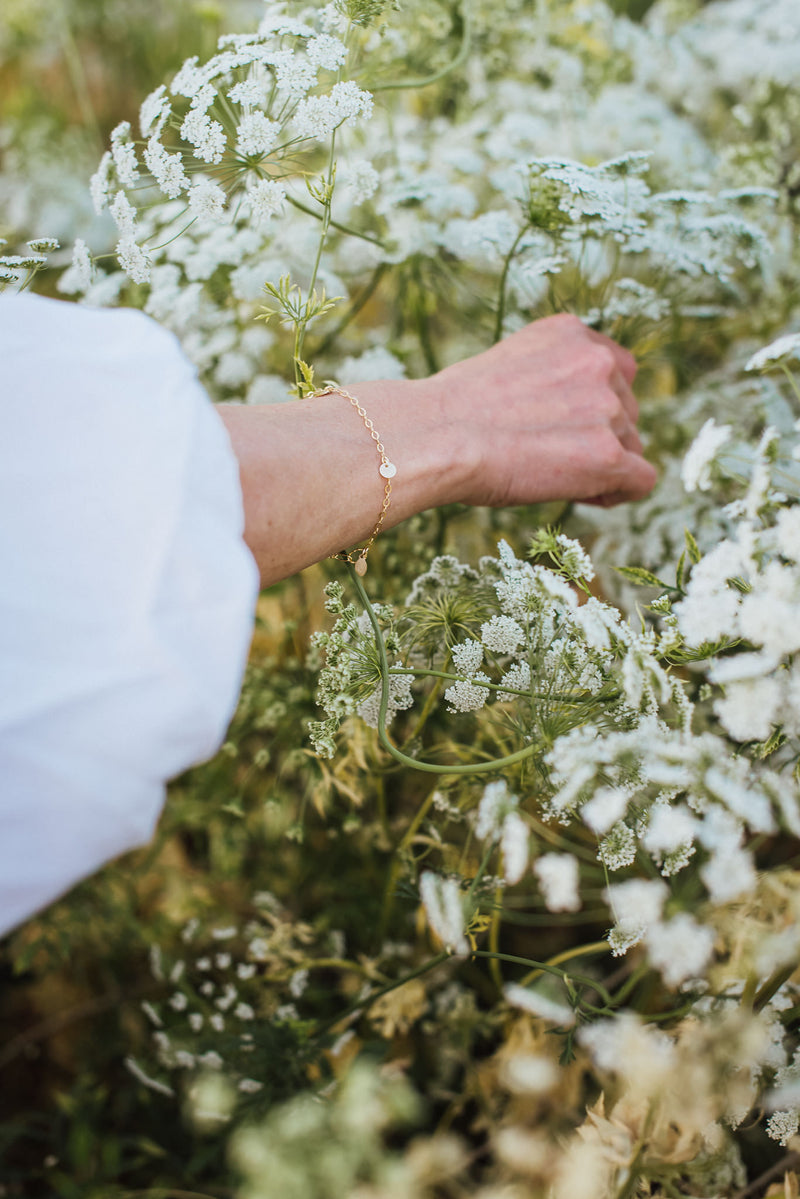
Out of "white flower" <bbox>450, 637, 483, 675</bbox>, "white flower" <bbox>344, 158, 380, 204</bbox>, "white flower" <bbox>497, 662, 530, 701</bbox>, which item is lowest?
"white flower" <bbox>497, 662, 530, 701</bbox>

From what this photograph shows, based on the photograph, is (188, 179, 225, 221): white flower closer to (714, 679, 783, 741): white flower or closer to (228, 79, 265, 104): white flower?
(228, 79, 265, 104): white flower

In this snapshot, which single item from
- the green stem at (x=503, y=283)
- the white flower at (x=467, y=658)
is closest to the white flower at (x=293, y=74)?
the green stem at (x=503, y=283)

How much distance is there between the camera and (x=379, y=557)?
1.12 metres

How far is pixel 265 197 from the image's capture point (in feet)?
2.61

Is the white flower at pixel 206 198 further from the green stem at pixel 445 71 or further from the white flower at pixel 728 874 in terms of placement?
the white flower at pixel 728 874

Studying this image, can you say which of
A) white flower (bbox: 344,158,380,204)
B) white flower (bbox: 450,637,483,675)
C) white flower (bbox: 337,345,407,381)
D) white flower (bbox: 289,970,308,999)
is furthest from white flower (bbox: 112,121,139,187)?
white flower (bbox: 289,970,308,999)

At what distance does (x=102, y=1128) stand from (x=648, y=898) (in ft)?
3.54

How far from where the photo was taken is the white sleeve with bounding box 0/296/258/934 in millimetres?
521

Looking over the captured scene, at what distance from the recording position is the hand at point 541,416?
35.2 inches

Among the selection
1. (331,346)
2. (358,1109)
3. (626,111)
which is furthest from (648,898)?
(626,111)

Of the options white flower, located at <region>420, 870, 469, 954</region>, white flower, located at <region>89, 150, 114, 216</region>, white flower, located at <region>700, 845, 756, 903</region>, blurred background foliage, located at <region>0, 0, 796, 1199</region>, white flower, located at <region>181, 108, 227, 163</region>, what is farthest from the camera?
blurred background foliage, located at <region>0, 0, 796, 1199</region>

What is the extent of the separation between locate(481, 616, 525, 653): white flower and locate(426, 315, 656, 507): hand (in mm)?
220

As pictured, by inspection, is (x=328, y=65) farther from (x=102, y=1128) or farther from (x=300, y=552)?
(x=102, y=1128)

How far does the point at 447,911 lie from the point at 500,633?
9.3 inches
